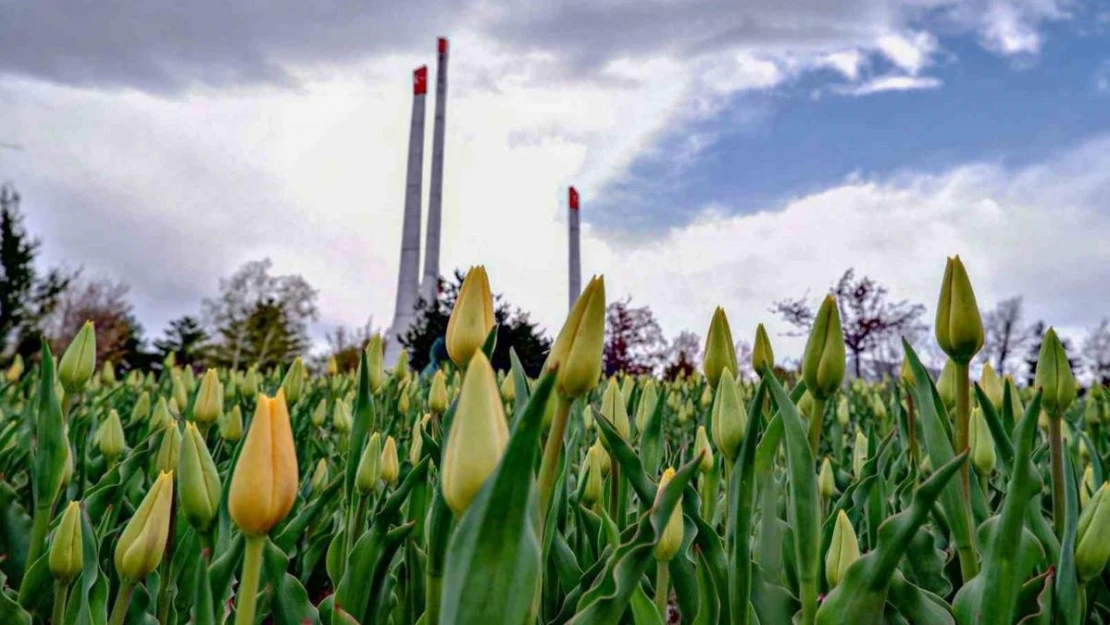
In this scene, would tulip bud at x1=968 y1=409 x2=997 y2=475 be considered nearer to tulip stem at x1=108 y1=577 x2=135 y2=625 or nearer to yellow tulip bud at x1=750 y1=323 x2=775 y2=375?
yellow tulip bud at x1=750 y1=323 x2=775 y2=375

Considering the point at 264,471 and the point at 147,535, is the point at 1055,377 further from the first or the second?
the point at 147,535

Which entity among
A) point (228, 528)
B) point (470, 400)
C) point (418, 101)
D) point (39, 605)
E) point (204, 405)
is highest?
point (418, 101)

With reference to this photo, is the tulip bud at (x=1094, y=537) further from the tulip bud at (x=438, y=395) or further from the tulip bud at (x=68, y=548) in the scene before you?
the tulip bud at (x=68, y=548)

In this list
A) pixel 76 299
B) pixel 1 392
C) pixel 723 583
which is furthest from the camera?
pixel 76 299

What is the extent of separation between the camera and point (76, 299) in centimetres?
3159

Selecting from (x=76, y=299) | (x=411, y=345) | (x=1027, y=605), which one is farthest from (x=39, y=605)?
(x=76, y=299)

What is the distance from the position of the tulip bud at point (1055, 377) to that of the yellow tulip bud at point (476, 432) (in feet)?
2.91

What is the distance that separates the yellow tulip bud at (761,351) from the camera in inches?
38.7

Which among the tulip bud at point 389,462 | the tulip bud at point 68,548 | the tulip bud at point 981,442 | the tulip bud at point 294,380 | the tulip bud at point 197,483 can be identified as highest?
the tulip bud at point 294,380

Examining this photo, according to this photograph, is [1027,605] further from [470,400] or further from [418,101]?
[418,101]

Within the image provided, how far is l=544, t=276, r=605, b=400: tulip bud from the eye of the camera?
67 centimetres

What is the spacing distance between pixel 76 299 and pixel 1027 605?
120 feet

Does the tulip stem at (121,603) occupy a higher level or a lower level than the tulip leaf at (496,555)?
lower

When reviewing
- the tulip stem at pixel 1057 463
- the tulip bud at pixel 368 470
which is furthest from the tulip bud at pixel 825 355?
the tulip bud at pixel 368 470
